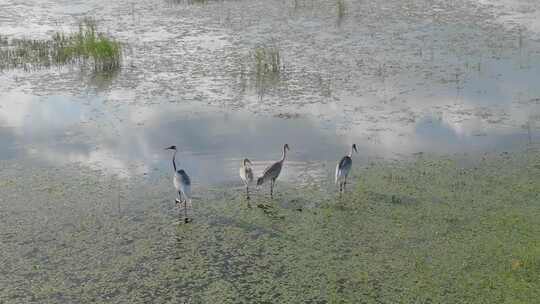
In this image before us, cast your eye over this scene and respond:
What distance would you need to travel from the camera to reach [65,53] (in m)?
14.2

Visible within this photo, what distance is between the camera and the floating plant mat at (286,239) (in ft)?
20.3

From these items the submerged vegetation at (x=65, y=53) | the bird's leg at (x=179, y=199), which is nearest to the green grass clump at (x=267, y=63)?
the submerged vegetation at (x=65, y=53)

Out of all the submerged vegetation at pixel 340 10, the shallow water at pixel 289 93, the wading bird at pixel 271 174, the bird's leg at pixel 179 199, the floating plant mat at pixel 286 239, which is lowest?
the floating plant mat at pixel 286 239

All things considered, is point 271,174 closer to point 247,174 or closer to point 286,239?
Result: point 247,174

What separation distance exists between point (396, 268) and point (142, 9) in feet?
46.6

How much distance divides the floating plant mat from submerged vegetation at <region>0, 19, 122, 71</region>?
201 inches

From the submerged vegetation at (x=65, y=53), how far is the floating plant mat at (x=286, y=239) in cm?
511

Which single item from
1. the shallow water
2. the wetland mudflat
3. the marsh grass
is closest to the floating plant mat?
the wetland mudflat

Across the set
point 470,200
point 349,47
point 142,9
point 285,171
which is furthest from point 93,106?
point 142,9

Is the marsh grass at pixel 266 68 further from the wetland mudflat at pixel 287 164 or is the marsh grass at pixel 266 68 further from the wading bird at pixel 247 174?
the wading bird at pixel 247 174

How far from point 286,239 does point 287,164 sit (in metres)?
2.15

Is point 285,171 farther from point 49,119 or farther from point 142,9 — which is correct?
point 142,9

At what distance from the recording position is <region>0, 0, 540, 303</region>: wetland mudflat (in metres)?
6.40

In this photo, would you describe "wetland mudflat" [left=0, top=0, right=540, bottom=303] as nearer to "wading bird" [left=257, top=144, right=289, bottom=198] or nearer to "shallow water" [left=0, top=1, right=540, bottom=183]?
"shallow water" [left=0, top=1, right=540, bottom=183]
